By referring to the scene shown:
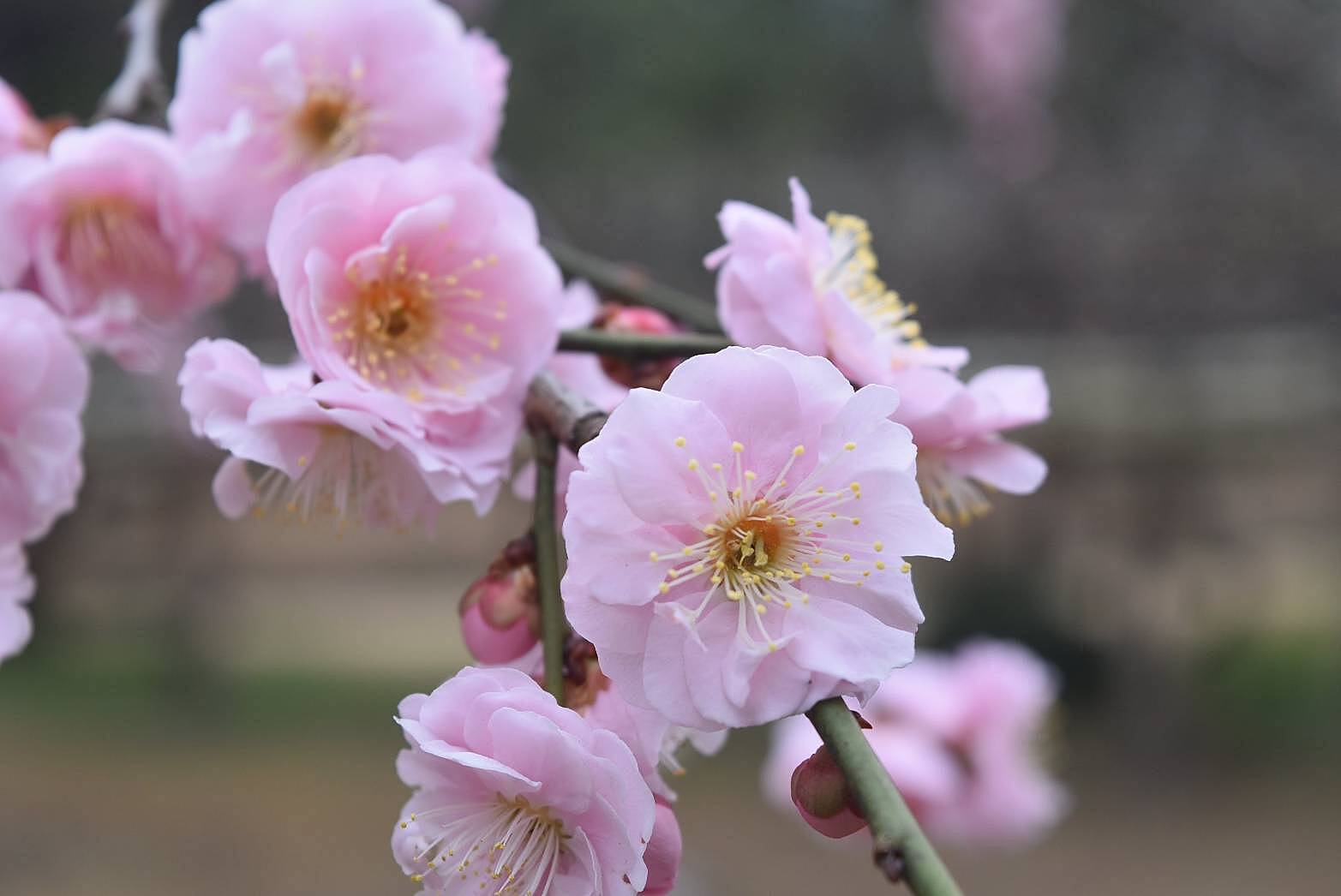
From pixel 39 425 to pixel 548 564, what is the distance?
34cm

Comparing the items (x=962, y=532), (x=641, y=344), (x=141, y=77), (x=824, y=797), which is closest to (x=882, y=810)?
(x=824, y=797)

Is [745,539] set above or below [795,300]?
below

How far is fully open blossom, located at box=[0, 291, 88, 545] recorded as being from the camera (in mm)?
726

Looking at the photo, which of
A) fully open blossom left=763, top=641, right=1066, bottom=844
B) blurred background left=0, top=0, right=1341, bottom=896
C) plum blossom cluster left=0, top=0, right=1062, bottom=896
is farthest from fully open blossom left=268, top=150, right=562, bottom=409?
blurred background left=0, top=0, right=1341, bottom=896

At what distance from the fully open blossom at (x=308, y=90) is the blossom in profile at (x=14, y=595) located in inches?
8.8

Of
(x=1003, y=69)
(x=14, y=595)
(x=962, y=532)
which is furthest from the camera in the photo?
(x=1003, y=69)

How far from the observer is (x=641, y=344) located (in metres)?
0.67

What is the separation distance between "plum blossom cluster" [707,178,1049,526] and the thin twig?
12cm

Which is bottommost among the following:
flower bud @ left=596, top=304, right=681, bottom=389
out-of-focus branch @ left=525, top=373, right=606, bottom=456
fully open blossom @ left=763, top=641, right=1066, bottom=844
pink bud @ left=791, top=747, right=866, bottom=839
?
pink bud @ left=791, top=747, right=866, bottom=839

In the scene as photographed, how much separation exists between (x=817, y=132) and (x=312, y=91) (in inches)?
313

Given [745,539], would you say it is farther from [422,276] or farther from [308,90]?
[308,90]

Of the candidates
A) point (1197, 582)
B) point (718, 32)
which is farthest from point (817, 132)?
point (1197, 582)

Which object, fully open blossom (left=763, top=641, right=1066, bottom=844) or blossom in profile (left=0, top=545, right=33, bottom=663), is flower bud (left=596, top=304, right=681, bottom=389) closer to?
blossom in profile (left=0, top=545, right=33, bottom=663)

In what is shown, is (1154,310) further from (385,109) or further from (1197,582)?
(385,109)
